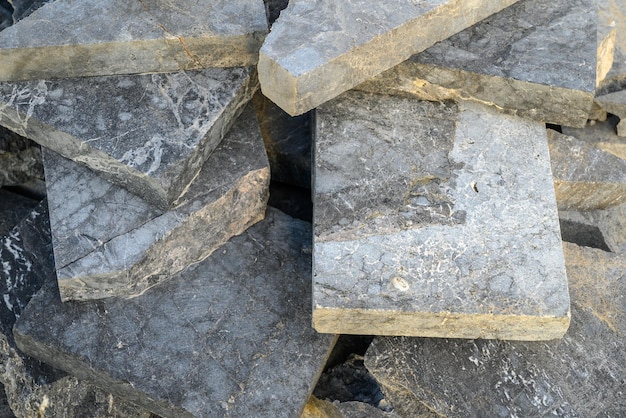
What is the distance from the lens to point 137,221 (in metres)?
2.49

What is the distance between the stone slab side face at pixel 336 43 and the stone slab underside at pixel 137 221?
14.6 inches

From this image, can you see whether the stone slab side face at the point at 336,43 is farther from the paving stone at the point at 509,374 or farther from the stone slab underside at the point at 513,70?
the paving stone at the point at 509,374

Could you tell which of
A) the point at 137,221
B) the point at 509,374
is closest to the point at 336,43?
the point at 137,221

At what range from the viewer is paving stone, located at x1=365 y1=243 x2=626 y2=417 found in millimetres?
2393

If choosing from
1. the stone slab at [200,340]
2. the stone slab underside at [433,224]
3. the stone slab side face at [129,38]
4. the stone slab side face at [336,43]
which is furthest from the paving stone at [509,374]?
the stone slab side face at [129,38]

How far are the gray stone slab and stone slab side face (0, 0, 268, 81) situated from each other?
0.15ft

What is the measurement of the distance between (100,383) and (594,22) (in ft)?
7.26

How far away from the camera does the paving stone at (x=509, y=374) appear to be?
2.39 m

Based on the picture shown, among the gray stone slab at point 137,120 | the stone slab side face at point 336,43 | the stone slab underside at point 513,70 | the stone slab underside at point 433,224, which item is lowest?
the stone slab underside at point 433,224

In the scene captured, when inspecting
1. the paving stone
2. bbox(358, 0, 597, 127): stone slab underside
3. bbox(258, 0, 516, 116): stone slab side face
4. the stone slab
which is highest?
bbox(258, 0, 516, 116): stone slab side face

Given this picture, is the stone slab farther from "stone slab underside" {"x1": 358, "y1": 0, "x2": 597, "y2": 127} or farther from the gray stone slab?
"stone slab underside" {"x1": 358, "y1": 0, "x2": 597, "y2": 127}

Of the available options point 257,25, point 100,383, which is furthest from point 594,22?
point 100,383

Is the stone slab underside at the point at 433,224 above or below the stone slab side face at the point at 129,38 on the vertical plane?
below

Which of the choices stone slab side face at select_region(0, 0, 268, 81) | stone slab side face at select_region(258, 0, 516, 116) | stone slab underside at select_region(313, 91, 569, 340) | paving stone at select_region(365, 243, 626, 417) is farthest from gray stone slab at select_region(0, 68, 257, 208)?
paving stone at select_region(365, 243, 626, 417)
